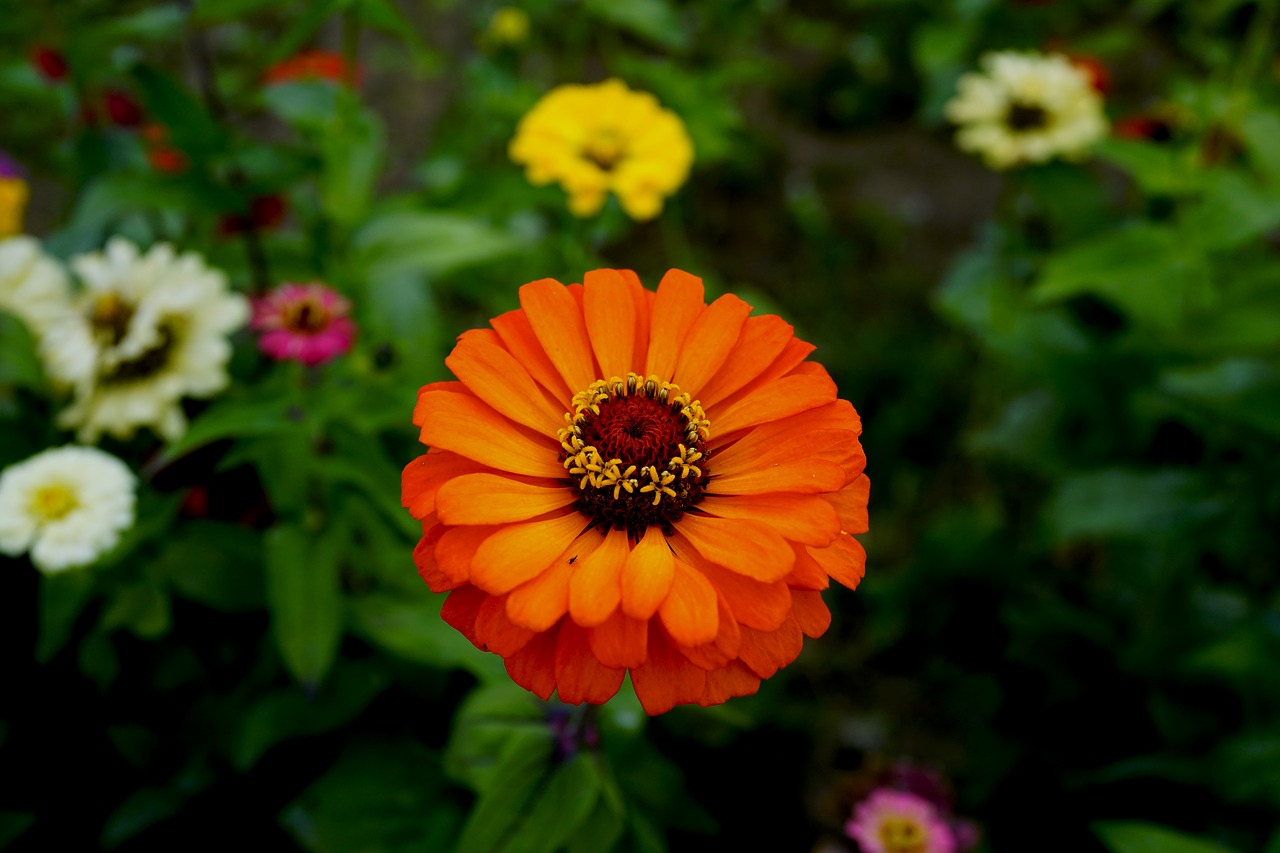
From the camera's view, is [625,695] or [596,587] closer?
[596,587]

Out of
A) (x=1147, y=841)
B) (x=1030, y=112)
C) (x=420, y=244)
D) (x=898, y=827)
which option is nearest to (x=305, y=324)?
(x=420, y=244)

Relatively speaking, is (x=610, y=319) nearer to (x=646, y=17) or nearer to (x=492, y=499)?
(x=492, y=499)

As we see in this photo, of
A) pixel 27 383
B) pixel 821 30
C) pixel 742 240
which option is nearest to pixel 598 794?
pixel 27 383

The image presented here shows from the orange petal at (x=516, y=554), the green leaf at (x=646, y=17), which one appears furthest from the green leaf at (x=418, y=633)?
the green leaf at (x=646, y=17)

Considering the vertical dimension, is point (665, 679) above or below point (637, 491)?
below

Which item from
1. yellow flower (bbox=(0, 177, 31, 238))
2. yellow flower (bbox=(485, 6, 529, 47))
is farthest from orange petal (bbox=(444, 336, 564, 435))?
yellow flower (bbox=(485, 6, 529, 47))

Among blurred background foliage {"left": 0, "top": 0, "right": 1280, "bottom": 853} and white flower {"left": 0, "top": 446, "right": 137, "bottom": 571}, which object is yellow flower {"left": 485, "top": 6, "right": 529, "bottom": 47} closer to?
blurred background foliage {"left": 0, "top": 0, "right": 1280, "bottom": 853}
